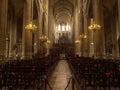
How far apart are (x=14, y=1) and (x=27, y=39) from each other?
14.5 metres

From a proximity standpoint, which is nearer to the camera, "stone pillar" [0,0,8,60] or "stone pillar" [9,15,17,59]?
"stone pillar" [0,0,8,60]

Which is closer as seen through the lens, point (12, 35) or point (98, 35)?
point (98, 35)

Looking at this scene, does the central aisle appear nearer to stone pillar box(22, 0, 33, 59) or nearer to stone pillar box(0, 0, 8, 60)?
stone pillar box(0, 0, 8, 60)

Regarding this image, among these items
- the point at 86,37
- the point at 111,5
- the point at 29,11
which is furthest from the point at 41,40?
the point at 111,5

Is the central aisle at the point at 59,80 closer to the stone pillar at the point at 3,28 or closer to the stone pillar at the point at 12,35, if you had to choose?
the stone pillar at the point at 3,28

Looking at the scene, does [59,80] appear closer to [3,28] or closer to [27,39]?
[3,28]

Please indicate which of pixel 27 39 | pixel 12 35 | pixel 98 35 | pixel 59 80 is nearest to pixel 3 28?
pixel 59 80

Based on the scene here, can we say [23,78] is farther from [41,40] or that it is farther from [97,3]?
[41,40]

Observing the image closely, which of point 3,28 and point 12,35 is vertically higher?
point 12,35

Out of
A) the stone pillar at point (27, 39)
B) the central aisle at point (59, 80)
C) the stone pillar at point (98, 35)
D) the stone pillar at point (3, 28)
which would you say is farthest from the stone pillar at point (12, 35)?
the central aisle at point (59, 80)

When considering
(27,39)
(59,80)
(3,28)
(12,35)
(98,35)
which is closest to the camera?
(59,80)

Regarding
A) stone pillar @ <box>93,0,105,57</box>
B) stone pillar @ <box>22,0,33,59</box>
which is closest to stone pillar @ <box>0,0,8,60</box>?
stone pillar @ <box>22,0,33,59</box>

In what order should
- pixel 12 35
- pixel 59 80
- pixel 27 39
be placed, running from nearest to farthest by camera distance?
pixel 59 80 < pixel 27 39 < pixel 12 35

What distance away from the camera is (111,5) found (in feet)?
117
